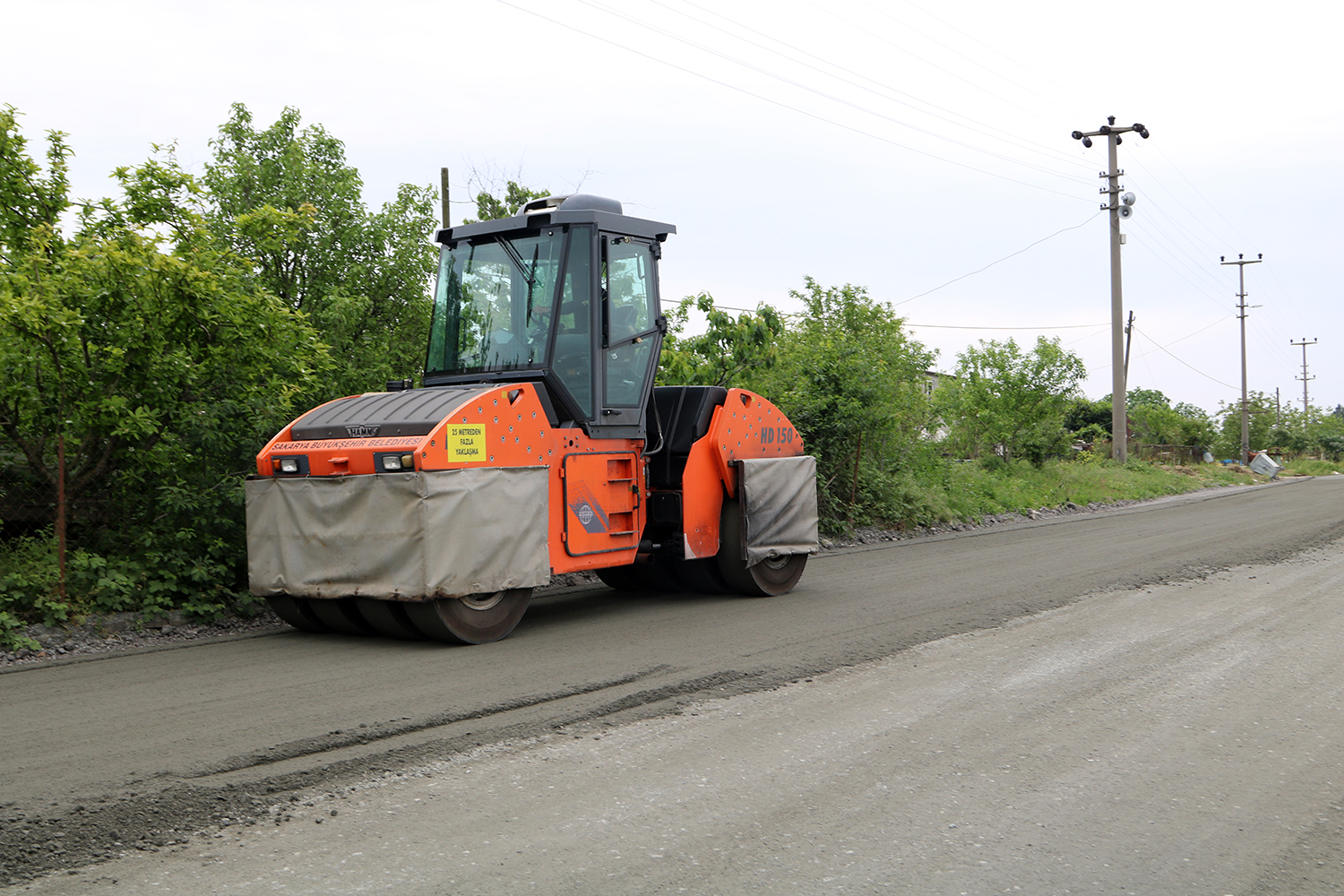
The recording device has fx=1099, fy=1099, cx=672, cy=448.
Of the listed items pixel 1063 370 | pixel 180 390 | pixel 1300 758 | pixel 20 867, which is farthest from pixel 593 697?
pixel 1063 370

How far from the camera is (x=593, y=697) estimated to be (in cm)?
632

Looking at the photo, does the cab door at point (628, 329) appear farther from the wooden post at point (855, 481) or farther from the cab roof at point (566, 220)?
the wooden post at point (855, 481)

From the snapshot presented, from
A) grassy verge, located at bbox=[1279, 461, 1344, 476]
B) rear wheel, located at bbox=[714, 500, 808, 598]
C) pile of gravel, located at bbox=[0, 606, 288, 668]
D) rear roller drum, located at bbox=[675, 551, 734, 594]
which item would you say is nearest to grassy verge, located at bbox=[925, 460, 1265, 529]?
rear wheel, located at bbox=[714, 500, 808, 598]

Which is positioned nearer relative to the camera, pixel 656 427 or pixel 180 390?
pixel 180 390

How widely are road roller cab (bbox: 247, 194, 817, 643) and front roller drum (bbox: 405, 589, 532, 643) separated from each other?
18mm

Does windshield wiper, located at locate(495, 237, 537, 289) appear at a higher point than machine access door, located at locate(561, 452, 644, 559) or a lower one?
higher

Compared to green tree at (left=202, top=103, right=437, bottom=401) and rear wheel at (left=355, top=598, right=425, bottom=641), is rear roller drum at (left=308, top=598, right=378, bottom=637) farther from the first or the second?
Result: green tree at (left=202, top=103, right=437, bottom=401)

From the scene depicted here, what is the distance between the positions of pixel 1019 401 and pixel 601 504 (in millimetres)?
24013

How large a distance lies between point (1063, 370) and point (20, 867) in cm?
2991

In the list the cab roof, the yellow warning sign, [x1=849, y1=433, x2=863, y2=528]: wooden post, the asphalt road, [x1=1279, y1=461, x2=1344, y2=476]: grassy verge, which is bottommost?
[x1=1279, y1=461, x2=1344, y2=476]: grassy verge

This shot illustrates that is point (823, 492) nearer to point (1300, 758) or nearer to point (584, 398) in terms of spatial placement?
point (584, 398)

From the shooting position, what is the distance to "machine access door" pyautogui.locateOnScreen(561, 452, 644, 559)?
8844 mm

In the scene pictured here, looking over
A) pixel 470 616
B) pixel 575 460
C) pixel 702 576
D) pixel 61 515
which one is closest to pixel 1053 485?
pixel 702 576

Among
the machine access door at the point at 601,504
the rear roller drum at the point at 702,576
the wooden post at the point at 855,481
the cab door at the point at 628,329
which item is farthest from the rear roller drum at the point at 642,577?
the wooden post at the point at 855,481
